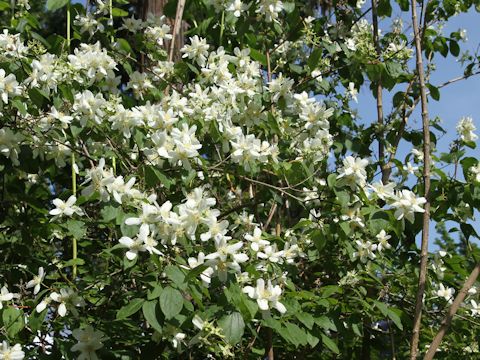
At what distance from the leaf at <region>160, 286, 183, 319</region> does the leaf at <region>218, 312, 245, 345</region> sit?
0.14 m

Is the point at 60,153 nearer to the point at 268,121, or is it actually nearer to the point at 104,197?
the point at 104,197

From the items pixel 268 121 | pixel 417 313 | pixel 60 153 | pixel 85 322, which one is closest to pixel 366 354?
pixel 417 313

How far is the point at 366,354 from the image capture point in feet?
8.98

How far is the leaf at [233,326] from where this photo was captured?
160 centimetres

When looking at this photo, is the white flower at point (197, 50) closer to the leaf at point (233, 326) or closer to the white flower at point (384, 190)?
the white flower at point (384, 190)

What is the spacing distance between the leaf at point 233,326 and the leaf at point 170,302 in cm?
14

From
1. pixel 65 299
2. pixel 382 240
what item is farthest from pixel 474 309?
pixel 65 299

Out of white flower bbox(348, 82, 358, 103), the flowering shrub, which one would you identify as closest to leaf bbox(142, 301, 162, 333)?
the flowering shrub

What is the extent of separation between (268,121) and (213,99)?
0.64 ft

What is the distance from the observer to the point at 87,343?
5.81 feet

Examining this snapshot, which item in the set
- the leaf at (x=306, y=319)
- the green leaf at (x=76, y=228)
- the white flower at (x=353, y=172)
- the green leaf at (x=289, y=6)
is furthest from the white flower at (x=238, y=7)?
the leaf at (x=306, y=319)

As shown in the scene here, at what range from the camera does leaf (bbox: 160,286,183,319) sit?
154 cm

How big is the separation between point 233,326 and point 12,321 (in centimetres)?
60

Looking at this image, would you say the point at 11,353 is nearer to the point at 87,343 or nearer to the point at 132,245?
the point at 87,343
